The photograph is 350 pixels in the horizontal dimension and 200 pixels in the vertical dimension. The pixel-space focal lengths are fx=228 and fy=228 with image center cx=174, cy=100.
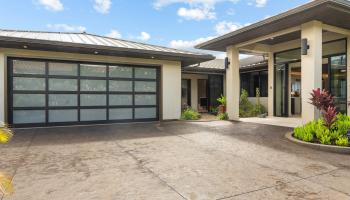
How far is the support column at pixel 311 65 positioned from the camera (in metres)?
7.54

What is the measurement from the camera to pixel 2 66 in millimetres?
8281

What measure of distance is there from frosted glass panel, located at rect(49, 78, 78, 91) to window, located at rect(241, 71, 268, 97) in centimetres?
1115

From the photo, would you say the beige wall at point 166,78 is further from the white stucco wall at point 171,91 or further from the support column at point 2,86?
the support column at point 2,86

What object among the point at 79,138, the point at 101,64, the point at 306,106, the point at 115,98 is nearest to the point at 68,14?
the point at 101,64

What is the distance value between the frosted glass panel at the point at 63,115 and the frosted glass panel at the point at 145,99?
2.71m

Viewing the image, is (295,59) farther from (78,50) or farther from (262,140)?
(78,50)

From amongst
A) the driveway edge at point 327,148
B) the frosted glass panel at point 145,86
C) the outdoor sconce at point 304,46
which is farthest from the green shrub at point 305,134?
the frosted glass panel at point 145,86

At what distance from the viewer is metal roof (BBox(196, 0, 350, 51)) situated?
21.3 feet

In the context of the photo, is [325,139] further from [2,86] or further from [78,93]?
[2,86]

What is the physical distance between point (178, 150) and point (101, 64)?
6347 millimetres

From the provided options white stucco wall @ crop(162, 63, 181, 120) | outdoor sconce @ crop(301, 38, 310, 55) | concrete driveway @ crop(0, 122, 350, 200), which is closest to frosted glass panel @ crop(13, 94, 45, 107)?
concrete driveway @ crop(0, 122, 350, 200)

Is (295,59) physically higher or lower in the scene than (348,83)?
higher

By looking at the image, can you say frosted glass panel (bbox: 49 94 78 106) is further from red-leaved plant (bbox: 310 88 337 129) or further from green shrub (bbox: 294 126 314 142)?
red-leaved plant (bbox: 310 88 337 129)

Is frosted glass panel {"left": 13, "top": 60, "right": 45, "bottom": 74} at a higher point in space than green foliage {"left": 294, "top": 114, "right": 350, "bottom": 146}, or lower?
higher
